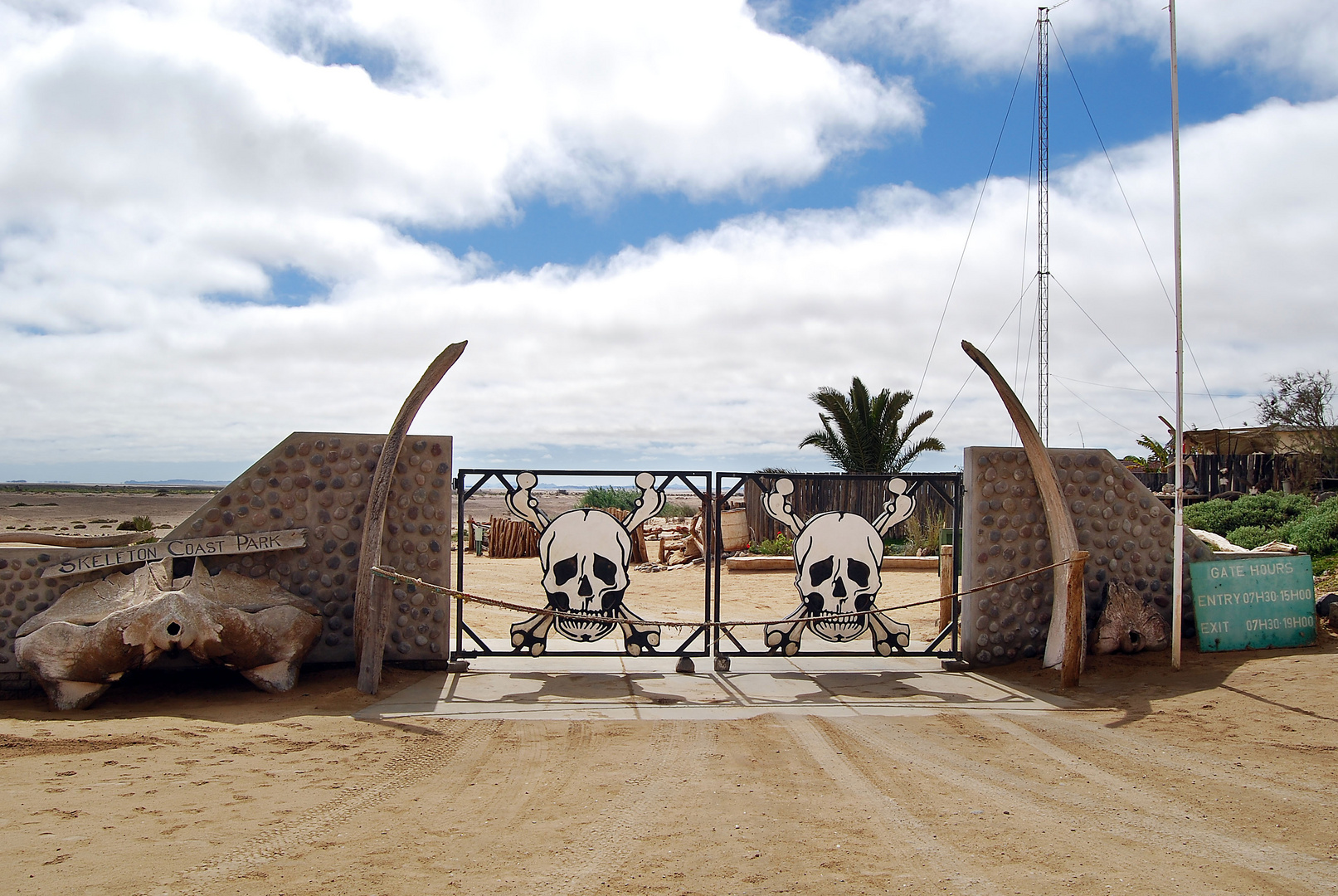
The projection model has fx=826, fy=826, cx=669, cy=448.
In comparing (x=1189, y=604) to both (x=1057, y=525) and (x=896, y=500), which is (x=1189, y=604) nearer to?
(x=1057, y=525)

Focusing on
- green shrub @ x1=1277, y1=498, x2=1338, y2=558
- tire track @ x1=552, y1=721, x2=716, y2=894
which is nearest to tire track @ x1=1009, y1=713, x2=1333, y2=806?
tire track @ x1=552, y1=721, x2=716, y2=894

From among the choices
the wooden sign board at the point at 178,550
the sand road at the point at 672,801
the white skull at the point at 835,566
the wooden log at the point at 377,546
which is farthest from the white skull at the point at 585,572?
the wooden sign board at the point at 178,550

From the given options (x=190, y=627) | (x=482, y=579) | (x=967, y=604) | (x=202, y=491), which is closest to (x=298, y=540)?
(x=190, y=627)

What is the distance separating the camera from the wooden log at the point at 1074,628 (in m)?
7.80

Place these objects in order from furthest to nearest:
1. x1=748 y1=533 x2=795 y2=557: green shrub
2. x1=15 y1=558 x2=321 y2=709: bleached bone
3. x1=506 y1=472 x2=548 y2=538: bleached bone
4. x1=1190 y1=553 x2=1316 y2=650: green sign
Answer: x1=748 y1=533 x2=795 y2=557: green shrub → x1=1190 y1=553 x2=1316 y2=650: green sign → x1=506 y1=472 x2=548 y2=538: bleached bone → x1=15 y1=558 x2=321 y2=709: bleached bone

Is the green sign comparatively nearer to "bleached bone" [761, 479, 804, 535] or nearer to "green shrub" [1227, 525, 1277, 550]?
"bleached bone" [761, 479, 804, 535]

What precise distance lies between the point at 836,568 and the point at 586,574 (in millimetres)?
2607

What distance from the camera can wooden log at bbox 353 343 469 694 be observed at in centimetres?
752

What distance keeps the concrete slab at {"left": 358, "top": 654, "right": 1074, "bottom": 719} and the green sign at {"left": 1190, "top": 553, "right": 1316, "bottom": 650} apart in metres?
2.51

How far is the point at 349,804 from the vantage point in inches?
184

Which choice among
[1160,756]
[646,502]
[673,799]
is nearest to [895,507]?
[646,502]

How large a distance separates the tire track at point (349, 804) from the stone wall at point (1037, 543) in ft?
17.3

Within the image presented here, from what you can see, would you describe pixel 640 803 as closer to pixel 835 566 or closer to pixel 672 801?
pixel 672 801

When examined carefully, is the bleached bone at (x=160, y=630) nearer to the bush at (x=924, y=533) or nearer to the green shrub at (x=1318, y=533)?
the green shrub at (x=1318, y=533)
